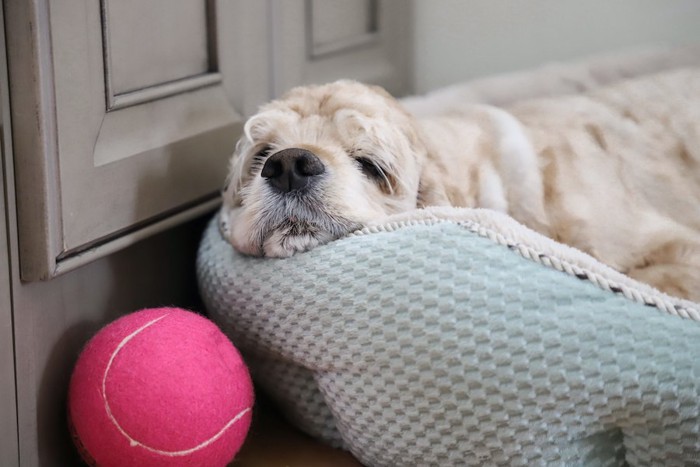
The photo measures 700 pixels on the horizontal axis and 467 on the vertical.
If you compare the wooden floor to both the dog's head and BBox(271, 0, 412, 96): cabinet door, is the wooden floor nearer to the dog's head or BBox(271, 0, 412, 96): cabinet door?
the dog's head

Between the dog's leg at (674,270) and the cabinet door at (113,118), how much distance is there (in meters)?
0.88

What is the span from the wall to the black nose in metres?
1.36

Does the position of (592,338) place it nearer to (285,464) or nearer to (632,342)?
(632,342)

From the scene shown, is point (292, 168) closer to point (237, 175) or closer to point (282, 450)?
point (237, 175)

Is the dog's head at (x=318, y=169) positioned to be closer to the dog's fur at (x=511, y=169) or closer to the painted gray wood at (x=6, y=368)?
the dog's fur at (x=511, y=169)

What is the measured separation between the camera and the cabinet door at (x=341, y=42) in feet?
6.21

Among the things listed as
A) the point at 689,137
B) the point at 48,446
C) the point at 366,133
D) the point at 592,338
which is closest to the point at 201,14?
the point at 366,133

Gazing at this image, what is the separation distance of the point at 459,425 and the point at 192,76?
33.1 inches

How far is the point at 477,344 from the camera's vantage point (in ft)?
3.71

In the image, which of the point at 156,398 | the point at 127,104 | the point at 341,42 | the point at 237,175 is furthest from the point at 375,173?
the point at 341,42

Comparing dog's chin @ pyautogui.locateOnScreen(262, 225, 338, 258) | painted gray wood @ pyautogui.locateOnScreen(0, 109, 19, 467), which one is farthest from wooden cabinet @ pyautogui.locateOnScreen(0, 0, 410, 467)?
dog's chin @ pyautogui.locateOnScreen(262, 225, 338, 258)

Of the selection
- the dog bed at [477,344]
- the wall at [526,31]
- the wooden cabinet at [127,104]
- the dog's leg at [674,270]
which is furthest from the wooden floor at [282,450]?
the wall at [526,31]

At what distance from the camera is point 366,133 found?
1.46 metres

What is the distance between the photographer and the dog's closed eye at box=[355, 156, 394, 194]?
58.2 inches
